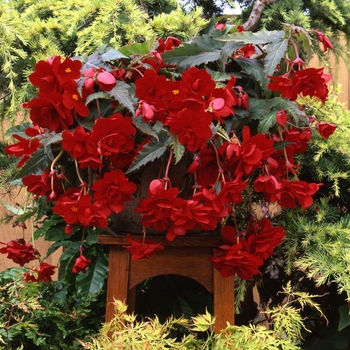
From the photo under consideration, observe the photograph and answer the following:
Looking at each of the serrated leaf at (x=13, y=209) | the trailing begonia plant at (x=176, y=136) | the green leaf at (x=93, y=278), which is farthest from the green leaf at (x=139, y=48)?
the serrated leaf at (x=13, y=209)

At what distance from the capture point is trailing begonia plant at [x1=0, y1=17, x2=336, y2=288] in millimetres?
638

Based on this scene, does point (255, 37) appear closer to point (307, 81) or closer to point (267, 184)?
point (307, 81)

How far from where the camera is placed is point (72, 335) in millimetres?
913

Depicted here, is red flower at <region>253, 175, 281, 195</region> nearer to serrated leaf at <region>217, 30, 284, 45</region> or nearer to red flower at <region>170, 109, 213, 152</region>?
red flower at <region>170, 109, 213, 152</region>

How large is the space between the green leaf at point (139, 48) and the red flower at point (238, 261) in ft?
1.18

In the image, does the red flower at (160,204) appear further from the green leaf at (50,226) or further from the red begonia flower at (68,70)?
the green leaf at (50,226)

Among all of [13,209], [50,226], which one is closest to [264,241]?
[50,226]

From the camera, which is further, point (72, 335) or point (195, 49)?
point (72, 335)

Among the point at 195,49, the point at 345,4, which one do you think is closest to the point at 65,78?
the point at 195,49

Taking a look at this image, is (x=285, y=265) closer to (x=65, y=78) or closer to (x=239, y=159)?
(x=239, y=159)

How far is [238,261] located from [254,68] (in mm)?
A: 327

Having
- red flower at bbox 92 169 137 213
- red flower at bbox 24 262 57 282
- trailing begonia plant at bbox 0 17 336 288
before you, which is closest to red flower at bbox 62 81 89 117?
trailing begonia plant at bbox 0 17 336 288

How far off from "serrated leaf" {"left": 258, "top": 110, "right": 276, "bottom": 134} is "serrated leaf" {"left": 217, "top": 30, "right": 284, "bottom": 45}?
12 centimetres

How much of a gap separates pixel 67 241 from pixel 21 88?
503 mm
